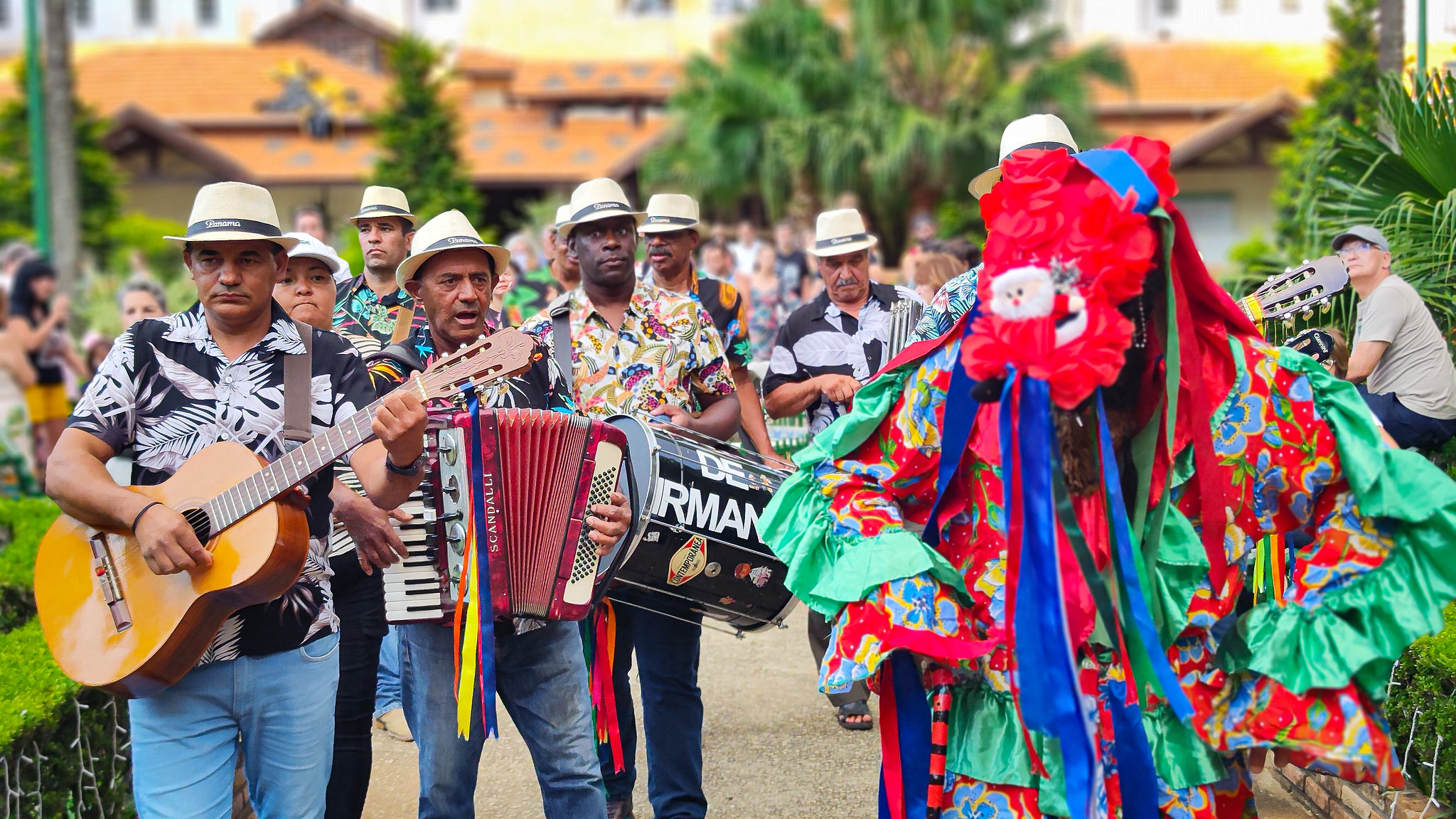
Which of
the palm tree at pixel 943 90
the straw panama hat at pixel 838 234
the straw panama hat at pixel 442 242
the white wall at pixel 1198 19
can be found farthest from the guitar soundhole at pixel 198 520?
the white wall at pixel 1198 19

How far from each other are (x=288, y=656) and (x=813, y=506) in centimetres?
148

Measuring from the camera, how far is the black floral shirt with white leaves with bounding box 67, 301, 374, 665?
3.74 metres

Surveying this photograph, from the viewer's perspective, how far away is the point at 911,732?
3.27m

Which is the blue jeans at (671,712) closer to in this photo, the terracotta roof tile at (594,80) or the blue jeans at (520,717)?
the blue jeans at (520,717)

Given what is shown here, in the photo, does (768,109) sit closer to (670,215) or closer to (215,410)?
(670,215)

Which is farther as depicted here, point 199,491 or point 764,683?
point 764,683

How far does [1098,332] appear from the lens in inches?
115

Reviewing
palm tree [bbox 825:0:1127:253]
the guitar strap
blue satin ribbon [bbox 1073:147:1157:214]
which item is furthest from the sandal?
palm tree [bbox 825:0:1127:253]

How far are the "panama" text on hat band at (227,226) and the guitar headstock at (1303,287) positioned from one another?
10.7 ft

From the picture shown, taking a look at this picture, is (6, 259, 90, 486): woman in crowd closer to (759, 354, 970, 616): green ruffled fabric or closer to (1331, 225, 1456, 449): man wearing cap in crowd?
(1331, 225, 1456, 449): man wearing cap in crowd

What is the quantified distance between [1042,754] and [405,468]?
1.76m

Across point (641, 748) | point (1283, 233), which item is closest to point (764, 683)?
point (641, 748)

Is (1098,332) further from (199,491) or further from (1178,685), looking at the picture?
(199,491)

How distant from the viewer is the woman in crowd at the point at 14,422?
1112 centimetres
